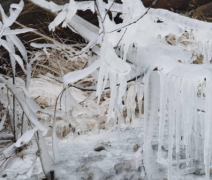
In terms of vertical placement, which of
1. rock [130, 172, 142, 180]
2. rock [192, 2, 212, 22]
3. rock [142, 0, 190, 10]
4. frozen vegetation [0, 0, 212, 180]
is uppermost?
rock [142, 0, 190, 10]

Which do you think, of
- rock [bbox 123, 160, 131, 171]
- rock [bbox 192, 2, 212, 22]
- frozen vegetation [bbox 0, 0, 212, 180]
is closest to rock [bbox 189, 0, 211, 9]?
rock [bbox 192, 2, 212, 22]

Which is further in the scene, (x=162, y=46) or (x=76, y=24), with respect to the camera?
(x=76, y=24)

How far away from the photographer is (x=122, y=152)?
1589 mm

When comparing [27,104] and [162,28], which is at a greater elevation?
[162,28]

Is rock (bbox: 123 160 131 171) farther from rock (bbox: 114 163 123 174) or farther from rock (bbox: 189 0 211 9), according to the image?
rock (bbox: 189 0 211 9)

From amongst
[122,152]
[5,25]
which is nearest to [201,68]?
[5,25]

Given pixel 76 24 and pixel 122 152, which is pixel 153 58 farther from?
pixel 122 152

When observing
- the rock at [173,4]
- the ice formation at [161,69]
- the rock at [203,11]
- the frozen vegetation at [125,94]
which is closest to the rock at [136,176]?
the frozen vegetation at [125,94]

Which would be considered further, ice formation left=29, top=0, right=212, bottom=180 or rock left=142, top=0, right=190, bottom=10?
rock left=142, top=0, right=190, bottom=10

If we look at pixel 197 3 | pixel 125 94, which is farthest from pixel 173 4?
pixel 125 94

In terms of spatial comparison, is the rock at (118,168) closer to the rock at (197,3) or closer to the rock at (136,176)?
the rock at (136,176)

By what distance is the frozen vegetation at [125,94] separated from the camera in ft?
2.59

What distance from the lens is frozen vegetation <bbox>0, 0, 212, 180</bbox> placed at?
31.0 inches

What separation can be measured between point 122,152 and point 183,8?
1848 millimetres
